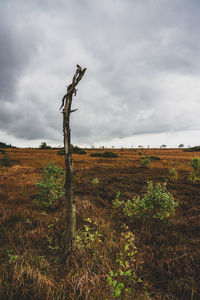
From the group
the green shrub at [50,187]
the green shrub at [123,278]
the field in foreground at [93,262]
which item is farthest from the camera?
the green shrub at [50,187]

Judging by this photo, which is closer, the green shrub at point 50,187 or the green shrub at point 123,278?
the green shrub at point 123,278

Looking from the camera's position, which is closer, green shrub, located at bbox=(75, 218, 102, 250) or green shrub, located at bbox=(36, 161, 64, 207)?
green shrub, located at bbox=(75, 218, 102, 250)

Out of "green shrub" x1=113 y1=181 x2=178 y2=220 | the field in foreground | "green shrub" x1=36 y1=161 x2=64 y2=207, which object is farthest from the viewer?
"green shrub" x1=36 y1=161 x2=64 y2=207

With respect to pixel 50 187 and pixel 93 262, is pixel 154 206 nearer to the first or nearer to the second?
pixel 93 262

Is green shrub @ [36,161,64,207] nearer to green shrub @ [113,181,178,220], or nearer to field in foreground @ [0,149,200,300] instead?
field in foreground @ [0,149,200,300]

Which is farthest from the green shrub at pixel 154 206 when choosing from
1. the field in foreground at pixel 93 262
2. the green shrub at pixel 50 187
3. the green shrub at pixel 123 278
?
the green shrub at pixel 50 187

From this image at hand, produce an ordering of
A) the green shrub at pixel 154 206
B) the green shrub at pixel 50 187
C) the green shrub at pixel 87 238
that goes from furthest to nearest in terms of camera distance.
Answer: the green shrub at pixel 50 187 < the green shrub at pixel 154 206 < the green shrub at pixel 87 238

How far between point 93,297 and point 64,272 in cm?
76

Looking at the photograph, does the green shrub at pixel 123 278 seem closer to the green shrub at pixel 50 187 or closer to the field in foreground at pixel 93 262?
the field in foreground at pixel 93 262

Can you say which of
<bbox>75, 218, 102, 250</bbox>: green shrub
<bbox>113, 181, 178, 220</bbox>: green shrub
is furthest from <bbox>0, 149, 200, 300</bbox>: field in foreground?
<bbox>113, 181, 178, 220</bbox>: green shrub

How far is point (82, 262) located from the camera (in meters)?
2.76

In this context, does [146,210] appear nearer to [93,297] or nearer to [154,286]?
[154,286]

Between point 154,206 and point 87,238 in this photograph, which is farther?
point 154,206

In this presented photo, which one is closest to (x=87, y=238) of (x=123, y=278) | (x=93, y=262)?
(x=93, y=262)
